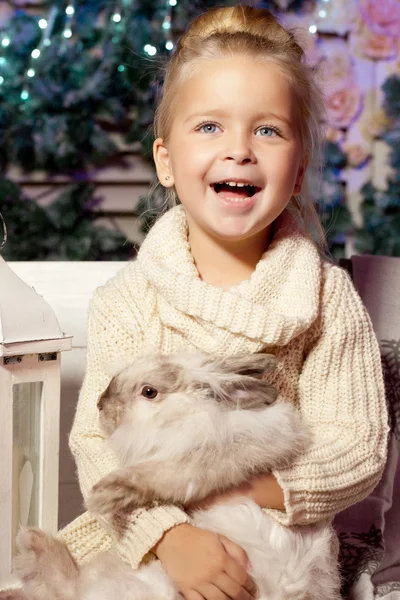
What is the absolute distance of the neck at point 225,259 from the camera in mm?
1303

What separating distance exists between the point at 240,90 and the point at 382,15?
2.88 meters

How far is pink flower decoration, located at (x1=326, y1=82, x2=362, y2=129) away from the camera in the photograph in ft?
12.1

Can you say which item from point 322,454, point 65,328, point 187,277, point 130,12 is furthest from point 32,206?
point 322,454

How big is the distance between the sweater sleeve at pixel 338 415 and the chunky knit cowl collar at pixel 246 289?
71 millimetres

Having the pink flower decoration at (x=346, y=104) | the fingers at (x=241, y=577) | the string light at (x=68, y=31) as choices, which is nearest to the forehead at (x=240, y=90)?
the fingers at (x=241, y=577)

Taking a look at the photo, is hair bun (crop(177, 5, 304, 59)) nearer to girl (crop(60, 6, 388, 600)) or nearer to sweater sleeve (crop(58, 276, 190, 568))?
girl (crop(60, 6, 388, 600))

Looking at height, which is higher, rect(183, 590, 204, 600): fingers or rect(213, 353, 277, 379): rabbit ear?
rect(213, 353, 277, 379): rabbit ear

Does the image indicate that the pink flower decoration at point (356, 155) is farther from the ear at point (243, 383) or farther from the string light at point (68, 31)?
the ear at point (243, 383)

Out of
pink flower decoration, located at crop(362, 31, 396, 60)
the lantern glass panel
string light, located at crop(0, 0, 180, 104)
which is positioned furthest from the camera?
pink flower decoration, located at crop(362, 31, 396, 60)

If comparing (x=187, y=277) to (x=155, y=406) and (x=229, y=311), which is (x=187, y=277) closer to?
(x=229, y=311)

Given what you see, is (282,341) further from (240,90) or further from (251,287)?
(240,90)

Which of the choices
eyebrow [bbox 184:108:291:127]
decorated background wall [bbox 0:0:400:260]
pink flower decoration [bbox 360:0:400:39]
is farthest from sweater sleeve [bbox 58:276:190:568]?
pink flower decoration [bbox 360:0:400:39]

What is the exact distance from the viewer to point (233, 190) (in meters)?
1.21

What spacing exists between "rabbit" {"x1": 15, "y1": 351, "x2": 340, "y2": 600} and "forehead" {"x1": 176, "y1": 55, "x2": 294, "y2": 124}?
401mm
